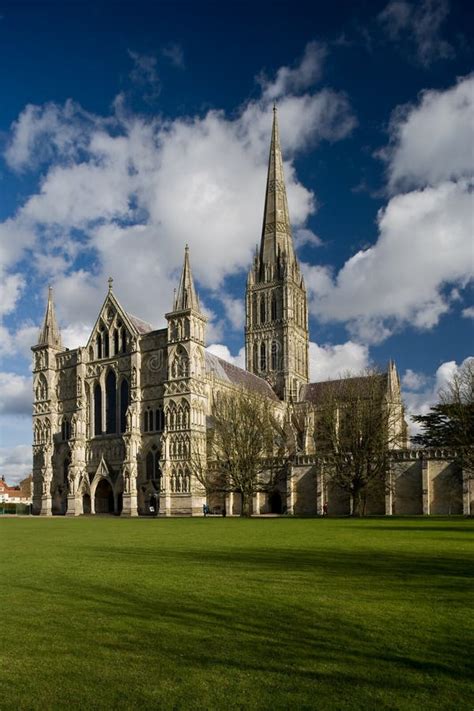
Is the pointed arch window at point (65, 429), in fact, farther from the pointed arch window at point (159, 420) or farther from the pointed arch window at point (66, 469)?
the pointed arch window at point (159, 420)

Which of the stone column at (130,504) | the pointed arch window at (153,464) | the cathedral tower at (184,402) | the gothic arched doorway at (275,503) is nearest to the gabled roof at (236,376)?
the cathedral tower at (184,402)

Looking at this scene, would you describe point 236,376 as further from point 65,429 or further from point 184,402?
point 65,429

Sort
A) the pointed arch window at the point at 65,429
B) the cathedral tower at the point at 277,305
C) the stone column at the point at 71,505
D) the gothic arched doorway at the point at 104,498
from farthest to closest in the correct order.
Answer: the cathedral tower at the point at 277,305 → the pointed arch window at the point at 65,429 → the gothic arched doorway at the point at 104,498 → the stone column at the point at 71,505

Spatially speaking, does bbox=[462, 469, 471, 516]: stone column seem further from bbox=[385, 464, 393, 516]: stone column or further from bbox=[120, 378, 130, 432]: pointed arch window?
bbox=[120, 378, 130, 432]: pointed arch window

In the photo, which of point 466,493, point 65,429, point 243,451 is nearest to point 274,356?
point 65,429

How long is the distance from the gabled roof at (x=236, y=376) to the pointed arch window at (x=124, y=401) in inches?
336

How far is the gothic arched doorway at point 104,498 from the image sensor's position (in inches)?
2544

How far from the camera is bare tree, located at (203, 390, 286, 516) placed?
50.7m

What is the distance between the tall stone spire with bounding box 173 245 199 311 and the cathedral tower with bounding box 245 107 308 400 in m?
28.3

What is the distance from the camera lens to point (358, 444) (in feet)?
157


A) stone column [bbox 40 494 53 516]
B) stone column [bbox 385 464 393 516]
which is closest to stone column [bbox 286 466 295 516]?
stone column [bbox 385 464 393 516]

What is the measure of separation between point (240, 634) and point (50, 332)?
66.9 meters

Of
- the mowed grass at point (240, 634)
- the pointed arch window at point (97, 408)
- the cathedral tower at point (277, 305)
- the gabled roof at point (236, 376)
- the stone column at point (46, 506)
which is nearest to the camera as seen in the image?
the mowed grass at point (240, 634)

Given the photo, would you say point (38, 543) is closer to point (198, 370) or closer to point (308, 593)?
point (308, 593)
